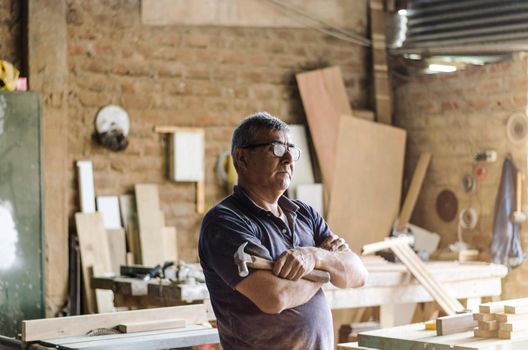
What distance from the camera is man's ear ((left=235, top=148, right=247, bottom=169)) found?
3689 mm

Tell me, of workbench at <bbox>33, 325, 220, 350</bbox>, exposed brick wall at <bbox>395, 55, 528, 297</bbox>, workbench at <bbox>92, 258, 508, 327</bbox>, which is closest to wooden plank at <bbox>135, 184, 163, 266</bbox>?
workbench at <bbox>92, 258, 508, 327</bbox>

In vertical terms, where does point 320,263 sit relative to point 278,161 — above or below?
below

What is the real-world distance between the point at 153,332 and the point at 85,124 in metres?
3.33

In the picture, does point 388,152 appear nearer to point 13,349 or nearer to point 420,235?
point 420,235

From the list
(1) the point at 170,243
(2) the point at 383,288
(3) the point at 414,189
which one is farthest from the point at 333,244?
(3) the point at 414,189

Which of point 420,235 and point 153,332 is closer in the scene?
point 153,332

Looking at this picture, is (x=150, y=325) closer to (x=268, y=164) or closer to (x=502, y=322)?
(x=268, y=164)

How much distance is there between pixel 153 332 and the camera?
181 inches

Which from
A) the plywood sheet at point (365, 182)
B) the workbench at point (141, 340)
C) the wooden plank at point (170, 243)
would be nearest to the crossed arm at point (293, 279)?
the workbench at point (141, 340)

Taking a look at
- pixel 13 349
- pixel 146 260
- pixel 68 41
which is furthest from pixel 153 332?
pixel 68 41

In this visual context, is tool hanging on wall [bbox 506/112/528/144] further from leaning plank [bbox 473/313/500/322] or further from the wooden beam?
leaning plank [bbox 473/313/500/322]

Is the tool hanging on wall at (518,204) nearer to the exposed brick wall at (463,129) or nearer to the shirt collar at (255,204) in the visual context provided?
the exposed brick wall at (463,129)

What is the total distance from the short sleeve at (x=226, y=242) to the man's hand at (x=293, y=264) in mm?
63

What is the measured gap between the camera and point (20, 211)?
6512mm
